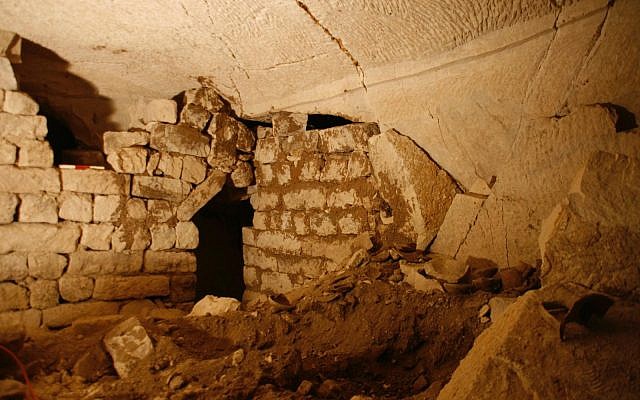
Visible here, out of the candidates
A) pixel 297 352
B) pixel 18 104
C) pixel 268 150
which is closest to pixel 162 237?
pixel 268 150

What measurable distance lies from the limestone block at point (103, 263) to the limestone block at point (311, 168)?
1.64 m

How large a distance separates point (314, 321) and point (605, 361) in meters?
1.28

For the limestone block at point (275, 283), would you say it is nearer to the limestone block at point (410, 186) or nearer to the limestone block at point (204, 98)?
the limestone block at point (410, 186)

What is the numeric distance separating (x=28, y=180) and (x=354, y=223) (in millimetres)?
2613

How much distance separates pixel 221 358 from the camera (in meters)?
1.77

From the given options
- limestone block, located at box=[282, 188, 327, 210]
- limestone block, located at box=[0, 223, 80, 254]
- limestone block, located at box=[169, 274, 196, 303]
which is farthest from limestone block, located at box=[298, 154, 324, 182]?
limestone block, located at box=[0, 223, 80, 254]

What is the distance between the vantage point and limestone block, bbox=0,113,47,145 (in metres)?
2.98

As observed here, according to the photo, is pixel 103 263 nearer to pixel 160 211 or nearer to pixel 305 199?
pixel 160 211

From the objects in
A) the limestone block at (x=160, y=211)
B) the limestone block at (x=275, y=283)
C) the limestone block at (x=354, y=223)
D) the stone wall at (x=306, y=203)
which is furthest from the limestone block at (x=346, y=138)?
the limestone block at (x=160, y=211)

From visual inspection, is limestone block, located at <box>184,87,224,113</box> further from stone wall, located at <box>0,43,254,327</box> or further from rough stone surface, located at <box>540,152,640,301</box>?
rough stone surface, located at <box>540,152,640,301</box>

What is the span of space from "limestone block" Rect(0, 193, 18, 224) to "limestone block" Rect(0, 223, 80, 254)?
57 millimetres

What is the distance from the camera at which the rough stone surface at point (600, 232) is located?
1416 millimetres

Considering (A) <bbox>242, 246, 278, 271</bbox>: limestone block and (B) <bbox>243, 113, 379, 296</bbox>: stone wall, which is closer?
(B) <bbox>243, 113, 379, 296</bbox>: stone wall

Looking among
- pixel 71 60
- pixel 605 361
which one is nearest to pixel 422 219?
pixel 605 361
